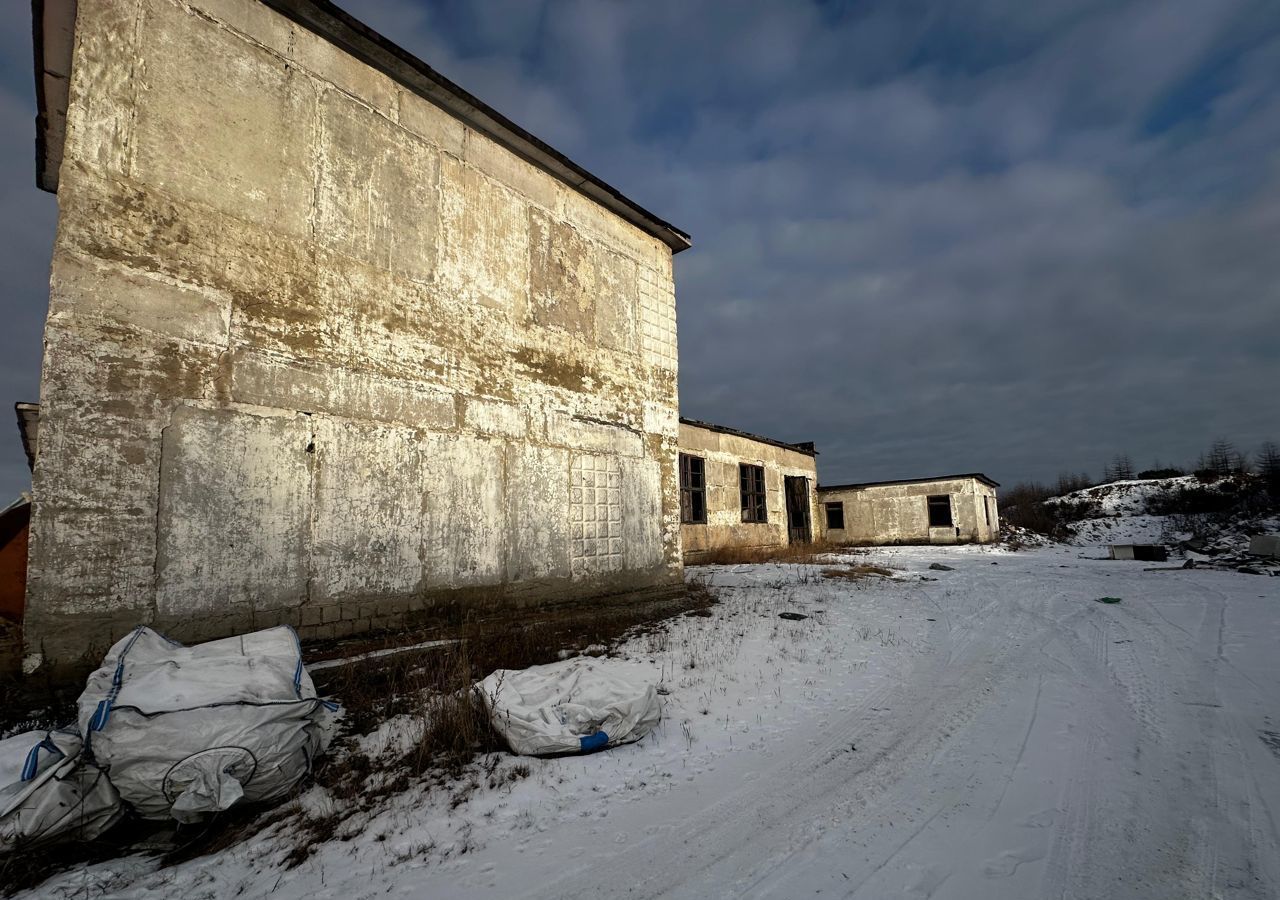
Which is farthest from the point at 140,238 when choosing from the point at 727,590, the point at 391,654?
the point at 727,590

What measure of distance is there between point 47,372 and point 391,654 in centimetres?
343

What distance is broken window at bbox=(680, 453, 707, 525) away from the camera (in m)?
16.8

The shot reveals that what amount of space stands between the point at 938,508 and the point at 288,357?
86.0 feet

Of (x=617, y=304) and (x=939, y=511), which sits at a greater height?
(x=617, y=304)

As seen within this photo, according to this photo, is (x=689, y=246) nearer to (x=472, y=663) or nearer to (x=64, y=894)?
(x=472, y=663)

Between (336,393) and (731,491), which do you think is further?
(731,491)

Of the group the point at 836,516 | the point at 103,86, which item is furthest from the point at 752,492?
the point at 103,86

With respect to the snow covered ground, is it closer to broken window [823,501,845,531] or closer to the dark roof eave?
the dark roof eave

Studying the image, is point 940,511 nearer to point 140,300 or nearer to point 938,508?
point 938,508

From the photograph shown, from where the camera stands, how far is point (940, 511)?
25.7 meters

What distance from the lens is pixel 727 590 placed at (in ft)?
35.8

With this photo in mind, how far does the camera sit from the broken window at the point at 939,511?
2542 centimetres

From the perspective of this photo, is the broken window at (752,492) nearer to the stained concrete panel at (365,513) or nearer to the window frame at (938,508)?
the window frame at (938,508)

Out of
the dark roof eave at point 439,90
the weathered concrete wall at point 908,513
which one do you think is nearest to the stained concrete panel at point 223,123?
the dark roof eave at point 439,90
